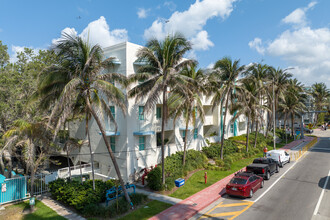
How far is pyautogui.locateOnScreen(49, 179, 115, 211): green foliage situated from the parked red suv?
8.75 metres

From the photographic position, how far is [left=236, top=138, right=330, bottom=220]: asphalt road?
12375 mm

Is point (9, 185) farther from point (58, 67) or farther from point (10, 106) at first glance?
point (58, 67)

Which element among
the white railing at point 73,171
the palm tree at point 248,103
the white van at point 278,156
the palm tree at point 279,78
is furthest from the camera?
the palm tree at point 279,78

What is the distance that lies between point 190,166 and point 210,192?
5.30 metres

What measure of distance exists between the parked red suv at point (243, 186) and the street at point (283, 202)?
48cm

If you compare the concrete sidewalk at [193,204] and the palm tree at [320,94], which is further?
the palm tree at [320,94]

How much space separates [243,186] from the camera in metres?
14.7

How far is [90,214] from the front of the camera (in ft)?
42.3

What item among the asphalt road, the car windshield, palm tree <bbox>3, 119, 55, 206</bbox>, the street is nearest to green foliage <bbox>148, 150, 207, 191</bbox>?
Answer: the street

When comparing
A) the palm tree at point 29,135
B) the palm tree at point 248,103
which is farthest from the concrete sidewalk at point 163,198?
the palm tree at point 248,103

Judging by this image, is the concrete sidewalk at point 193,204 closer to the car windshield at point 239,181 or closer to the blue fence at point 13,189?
the car windshield at point 239,181

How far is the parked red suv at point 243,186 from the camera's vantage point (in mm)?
14766

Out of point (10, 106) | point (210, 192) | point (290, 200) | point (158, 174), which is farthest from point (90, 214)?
point (290, 200)

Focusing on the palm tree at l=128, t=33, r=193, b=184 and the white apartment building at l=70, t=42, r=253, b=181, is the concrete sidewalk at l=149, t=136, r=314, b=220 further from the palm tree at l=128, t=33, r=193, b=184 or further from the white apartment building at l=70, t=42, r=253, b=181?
the palm tree at l=128, t=33, r=193, b=184
